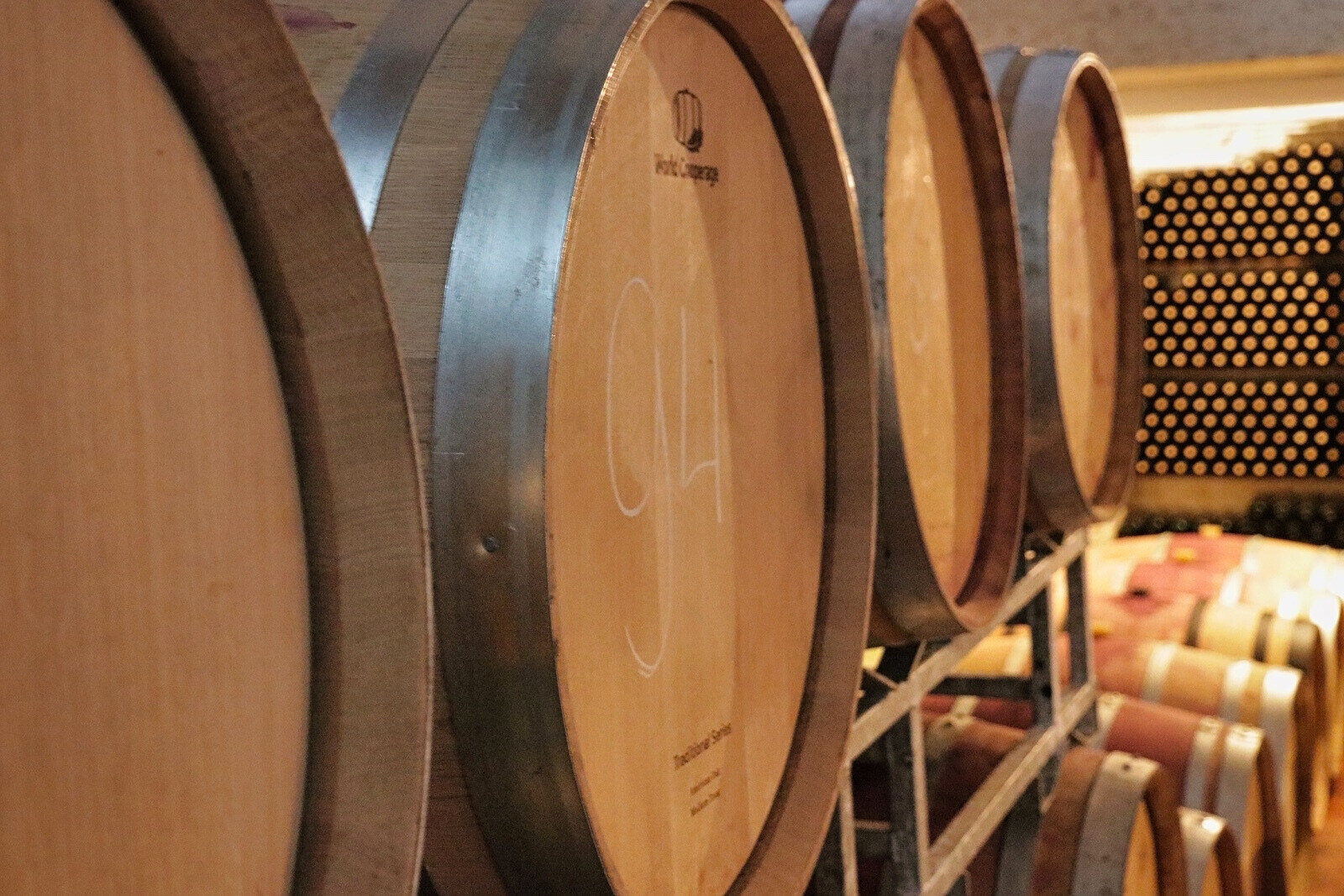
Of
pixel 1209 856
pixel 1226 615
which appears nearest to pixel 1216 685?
pixel 1226 615

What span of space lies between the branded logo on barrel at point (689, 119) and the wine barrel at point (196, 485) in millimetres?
551

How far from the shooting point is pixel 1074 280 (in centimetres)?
281

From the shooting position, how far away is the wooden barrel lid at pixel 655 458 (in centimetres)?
83

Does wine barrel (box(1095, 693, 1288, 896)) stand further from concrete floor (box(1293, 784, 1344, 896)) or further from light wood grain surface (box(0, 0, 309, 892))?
light wood grain surface (box(0, 0, 309, 892))

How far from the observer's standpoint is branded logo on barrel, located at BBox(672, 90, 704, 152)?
1.15m

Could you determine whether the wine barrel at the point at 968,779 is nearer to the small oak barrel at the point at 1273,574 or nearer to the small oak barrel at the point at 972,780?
the small oak barrel at the point at 972,780

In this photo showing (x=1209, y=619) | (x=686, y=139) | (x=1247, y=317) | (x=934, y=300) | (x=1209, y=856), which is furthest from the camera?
(x=1247, y=317)

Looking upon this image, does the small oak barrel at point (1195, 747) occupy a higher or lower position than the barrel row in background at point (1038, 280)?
lower

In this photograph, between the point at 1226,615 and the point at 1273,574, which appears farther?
the point at 1273,574

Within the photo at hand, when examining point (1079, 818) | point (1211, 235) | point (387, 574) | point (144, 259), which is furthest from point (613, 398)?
point (1211, 235)

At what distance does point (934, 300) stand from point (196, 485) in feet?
4.66

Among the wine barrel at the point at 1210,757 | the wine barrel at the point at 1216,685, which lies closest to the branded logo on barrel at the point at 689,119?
the wine barrel at the point at 1210,757

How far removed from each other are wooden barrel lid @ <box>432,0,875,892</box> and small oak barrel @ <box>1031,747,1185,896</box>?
3.26ft

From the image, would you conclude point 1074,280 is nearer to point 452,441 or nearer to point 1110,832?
point 1110,832
